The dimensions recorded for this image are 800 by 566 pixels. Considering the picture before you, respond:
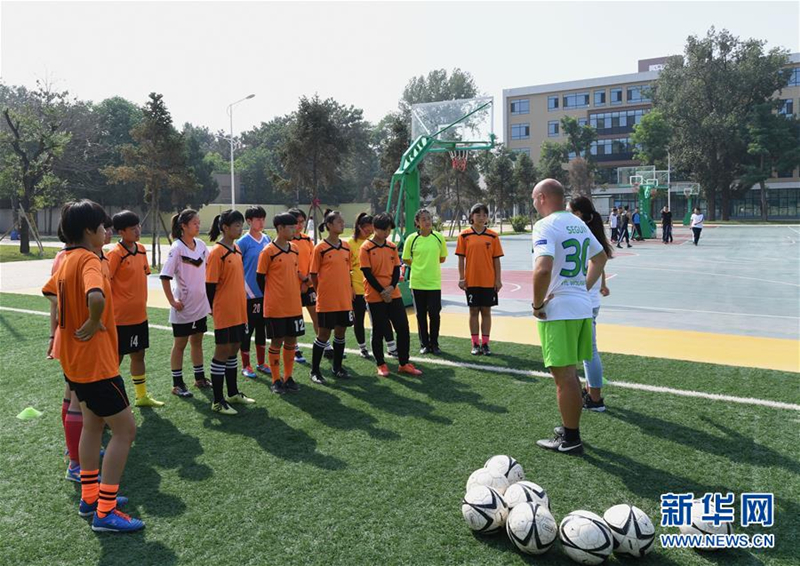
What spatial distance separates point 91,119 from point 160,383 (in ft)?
202

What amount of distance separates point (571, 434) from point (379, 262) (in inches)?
127

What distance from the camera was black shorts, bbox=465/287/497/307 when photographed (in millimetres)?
8281

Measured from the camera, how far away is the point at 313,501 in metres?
4.28

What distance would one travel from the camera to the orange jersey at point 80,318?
3.75 metres

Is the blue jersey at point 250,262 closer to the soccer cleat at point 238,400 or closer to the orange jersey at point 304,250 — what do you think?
the orange jersey at point 304,250

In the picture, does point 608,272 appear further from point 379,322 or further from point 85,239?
point 85,239

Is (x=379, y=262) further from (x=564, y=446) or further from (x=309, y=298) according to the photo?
(x=564, y=446)

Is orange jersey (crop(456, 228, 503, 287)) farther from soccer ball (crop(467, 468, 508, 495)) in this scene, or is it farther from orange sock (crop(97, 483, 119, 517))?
orange sock (crop(97, 483, 119, 517))

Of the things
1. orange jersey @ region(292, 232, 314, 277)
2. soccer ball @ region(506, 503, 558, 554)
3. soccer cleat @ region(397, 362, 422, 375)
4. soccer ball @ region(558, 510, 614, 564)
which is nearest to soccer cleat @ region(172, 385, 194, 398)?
orange jersey @ region(292, 232, 314, 277)

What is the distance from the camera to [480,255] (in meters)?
8.30

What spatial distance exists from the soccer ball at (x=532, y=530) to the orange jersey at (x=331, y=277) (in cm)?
387

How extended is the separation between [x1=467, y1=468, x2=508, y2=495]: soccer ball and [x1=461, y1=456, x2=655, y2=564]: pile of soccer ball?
177 millimetres

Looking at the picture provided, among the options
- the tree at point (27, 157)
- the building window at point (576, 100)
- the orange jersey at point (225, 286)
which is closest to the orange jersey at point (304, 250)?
the orange jersey at point (225, 286)

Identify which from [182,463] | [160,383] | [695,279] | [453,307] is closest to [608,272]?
[695,279]
